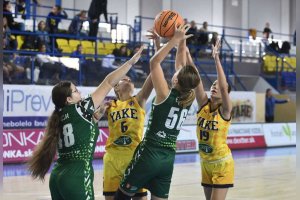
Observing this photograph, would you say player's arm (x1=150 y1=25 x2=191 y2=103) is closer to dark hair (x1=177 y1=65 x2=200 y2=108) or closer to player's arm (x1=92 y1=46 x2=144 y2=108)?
dark hair (x1=177 y1=65 x2=200 y2=108)

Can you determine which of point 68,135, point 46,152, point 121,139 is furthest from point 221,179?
point 46,152

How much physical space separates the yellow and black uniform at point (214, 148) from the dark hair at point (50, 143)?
191cm

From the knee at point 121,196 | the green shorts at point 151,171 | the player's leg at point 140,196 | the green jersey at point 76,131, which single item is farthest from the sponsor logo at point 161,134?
the player's leg at point 140,196

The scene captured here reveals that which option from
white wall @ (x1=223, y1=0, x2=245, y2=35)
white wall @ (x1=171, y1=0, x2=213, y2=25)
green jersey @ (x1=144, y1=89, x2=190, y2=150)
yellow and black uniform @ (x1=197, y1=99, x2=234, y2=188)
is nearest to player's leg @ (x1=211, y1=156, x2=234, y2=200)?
yellow and black uniform @ (x1=197, y1=99, x2=234, y2=188)

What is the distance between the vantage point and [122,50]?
1656cm

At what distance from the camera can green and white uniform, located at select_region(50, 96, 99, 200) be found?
3490 millimetres

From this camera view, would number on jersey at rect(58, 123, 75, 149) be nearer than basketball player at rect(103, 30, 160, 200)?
Yes

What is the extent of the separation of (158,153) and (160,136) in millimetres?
137

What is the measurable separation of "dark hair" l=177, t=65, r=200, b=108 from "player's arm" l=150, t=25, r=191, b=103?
5.0 inches

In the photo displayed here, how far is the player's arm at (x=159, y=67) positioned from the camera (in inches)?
161

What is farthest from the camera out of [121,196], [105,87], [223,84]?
[223,84]

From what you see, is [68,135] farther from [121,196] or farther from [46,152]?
[121,196]

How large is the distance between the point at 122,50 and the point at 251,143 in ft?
17.1

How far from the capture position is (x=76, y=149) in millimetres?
3572
